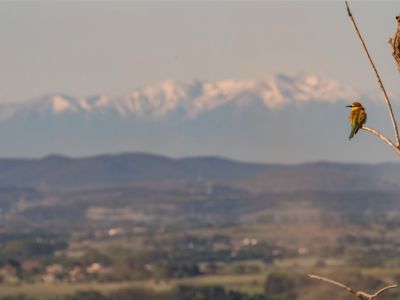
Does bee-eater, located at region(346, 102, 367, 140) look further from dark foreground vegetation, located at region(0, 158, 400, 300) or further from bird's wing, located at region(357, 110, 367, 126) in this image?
dark foreground vegetation, located at region(0, 158, 400, 300)

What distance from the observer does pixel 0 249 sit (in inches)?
4722

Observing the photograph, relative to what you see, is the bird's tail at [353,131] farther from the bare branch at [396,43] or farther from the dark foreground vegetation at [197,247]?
the dark foreground vegetation at [197,247]

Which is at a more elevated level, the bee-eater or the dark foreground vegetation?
the bee-eater

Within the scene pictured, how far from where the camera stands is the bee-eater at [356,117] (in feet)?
24.8

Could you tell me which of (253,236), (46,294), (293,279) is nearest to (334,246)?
(253,236)

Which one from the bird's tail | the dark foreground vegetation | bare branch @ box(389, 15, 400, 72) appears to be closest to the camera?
bare branch @ box(389, 15, 400, 72)

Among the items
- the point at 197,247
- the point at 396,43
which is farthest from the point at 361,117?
the point at 197,247

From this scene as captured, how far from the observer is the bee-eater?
7.56 metres

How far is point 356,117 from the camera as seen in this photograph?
7625 mm

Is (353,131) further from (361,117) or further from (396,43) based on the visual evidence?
(396,43)

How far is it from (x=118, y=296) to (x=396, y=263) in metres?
25.4

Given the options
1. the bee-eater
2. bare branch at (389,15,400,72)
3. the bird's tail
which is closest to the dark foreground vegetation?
the bee-eater

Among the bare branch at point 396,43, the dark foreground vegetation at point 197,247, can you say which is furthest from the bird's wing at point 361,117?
the dark foreground vegetation at point 197,247

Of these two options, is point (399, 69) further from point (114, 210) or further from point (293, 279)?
point (114, 210)
